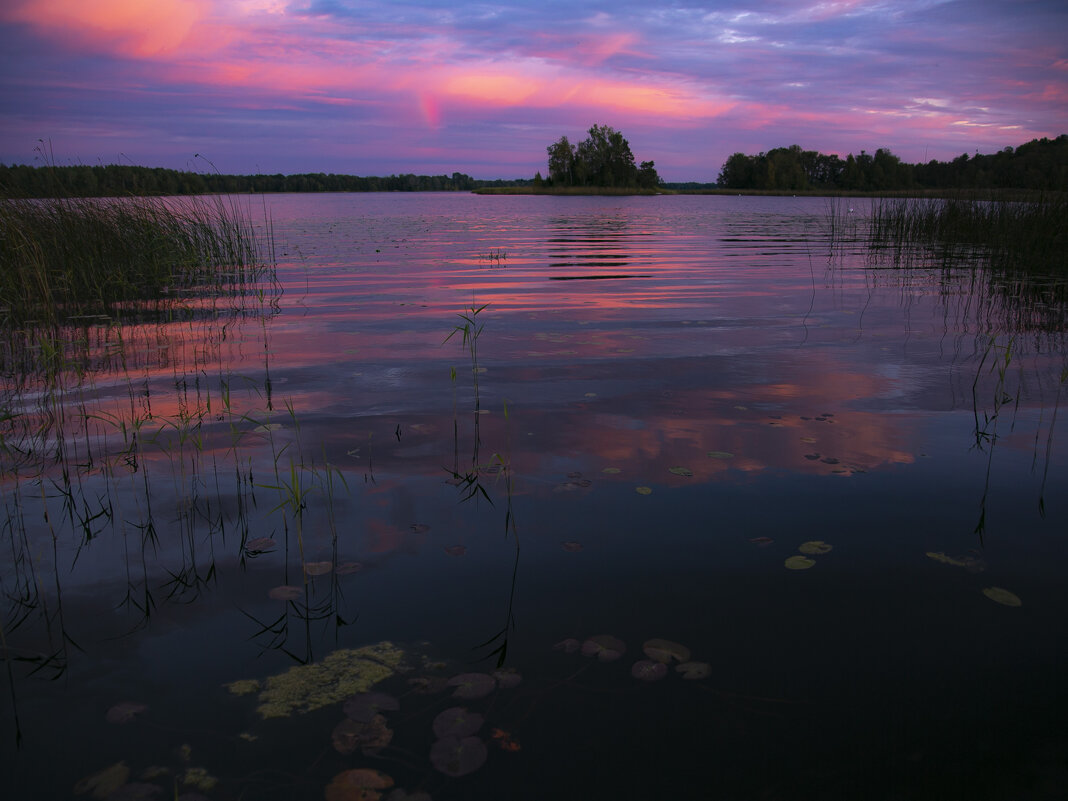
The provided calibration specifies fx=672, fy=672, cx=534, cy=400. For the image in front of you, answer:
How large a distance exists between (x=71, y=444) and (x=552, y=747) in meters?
4.46

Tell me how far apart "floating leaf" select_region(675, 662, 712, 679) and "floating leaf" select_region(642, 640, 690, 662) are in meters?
0.04

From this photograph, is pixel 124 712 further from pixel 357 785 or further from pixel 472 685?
pixel 472 685

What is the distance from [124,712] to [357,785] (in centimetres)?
95

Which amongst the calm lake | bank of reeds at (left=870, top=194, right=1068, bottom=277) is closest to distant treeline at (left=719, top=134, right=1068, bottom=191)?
bank of reeds at (left=870, top=194, right=1068, bottom=277)

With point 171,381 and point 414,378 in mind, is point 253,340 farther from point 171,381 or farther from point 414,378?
point 414,378

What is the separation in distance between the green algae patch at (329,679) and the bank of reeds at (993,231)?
15.0 m

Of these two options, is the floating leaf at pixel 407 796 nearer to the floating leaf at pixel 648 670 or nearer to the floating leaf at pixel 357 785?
the floating leaf at pixel 357 785

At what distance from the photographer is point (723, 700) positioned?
2.38 metres

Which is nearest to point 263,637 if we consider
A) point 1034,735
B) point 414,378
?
point 1034,735

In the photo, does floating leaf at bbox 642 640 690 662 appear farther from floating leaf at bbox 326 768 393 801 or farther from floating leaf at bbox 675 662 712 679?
floating leaf at bbox 326 768 393 801

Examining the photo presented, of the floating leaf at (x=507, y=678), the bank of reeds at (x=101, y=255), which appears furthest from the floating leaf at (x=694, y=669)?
the bank of reeds at (x=101, y=255)

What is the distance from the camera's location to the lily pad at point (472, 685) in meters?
2.43

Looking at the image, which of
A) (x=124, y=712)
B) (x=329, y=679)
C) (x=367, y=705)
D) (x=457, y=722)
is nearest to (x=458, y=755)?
(x=457, y=722)

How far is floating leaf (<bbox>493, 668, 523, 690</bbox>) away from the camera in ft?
8.09
